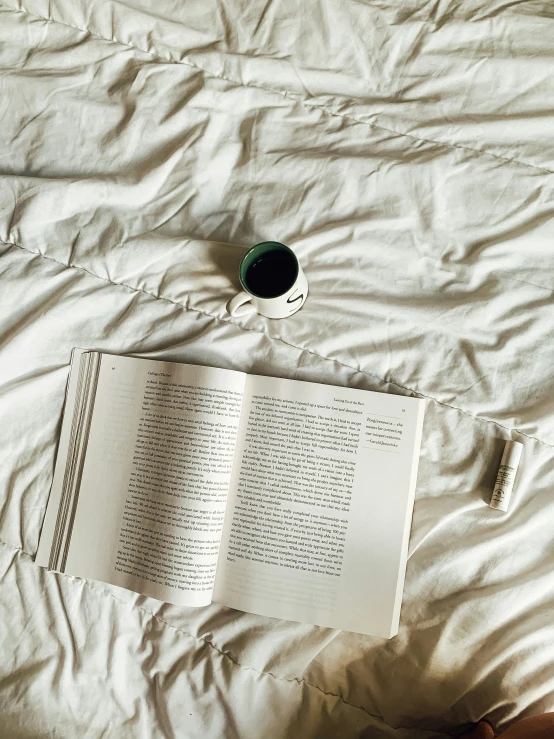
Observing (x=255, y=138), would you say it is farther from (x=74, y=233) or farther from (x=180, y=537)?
(x=180, y=537)

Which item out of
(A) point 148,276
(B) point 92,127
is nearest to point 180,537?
(A) point 148,276

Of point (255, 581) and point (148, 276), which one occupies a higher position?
point (148, 276)

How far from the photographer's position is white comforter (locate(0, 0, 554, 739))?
2.26ft

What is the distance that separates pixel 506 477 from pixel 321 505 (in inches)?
8.1

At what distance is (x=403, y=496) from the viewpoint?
696 mm

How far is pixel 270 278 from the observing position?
70 centimetres

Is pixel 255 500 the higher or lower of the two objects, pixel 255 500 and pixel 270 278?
the lower

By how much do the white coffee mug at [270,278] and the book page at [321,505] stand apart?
0.31 ft

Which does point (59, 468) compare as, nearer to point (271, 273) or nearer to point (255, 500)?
point (255, 500)

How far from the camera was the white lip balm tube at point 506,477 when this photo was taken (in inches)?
26.6

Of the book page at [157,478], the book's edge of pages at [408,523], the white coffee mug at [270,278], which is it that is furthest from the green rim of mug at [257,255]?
the book's edge of pages at [408,523]

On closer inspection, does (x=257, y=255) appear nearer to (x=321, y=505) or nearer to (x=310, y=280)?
(x=310, y=280)

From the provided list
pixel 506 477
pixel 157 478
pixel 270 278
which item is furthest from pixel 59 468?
pixel 506 477

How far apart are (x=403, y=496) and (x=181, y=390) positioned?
284 mm
